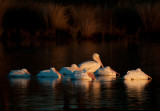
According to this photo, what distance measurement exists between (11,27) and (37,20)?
1.79m

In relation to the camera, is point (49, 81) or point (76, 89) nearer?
point (76, 89)

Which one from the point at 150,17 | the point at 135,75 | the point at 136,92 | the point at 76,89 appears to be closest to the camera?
the point at 136,92

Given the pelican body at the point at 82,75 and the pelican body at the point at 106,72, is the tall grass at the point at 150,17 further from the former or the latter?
the pelican body at the point at 82,75

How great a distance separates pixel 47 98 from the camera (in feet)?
38.5

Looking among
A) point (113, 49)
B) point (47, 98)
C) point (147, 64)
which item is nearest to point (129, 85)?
point (47, 98)

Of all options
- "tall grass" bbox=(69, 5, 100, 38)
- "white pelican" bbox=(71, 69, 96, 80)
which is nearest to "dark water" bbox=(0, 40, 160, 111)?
"white pelican" bbox=(71, 69, 96, 80)

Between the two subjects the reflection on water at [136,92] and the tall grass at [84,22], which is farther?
the tall grass at [84,22]

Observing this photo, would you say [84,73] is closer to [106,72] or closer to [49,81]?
[49,81]

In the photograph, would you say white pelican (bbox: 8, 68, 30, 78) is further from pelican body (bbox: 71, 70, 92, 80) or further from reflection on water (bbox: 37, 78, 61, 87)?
pelican body (bbox: 71, 70, 92, 80)

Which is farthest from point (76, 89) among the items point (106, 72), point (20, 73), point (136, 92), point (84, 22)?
point (84, 22)

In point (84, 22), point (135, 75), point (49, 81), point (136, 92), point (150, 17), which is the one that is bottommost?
point (136, 92)

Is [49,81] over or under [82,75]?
under

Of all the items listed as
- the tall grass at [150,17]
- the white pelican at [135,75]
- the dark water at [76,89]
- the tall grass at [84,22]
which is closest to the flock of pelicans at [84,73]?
the white pelican at [135,75]

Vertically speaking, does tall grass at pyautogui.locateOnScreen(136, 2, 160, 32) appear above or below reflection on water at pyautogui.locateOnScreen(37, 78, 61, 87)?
above
